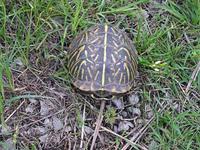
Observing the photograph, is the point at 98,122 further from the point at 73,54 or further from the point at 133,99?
the point at 73,54

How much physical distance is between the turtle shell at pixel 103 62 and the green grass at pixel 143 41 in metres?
0.13

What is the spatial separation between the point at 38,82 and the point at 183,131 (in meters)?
0.85

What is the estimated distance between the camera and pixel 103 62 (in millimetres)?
2436

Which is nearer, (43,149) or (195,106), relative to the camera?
(43,149)

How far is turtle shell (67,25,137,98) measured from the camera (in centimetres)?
244

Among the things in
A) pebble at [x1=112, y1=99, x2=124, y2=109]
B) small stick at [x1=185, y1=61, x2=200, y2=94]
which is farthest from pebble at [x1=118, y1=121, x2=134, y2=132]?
small stick at [x1=185, y1=61, x2=200, y2=94]

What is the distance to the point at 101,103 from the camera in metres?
2.56

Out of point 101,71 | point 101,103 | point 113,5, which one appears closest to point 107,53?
point 101,71

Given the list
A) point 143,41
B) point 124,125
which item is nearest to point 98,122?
point 124,125

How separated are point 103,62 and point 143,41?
1.35 feet

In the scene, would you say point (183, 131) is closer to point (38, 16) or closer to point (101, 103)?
point (101, 103)

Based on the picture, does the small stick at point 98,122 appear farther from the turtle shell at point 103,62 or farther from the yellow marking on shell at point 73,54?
the yellow marking on shell at point 73,54

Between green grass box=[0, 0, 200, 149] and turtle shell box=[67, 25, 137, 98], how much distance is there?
13 centimetres

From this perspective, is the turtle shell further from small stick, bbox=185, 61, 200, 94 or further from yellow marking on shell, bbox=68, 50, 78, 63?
small stick, bbox=185, 61, 200, 94
